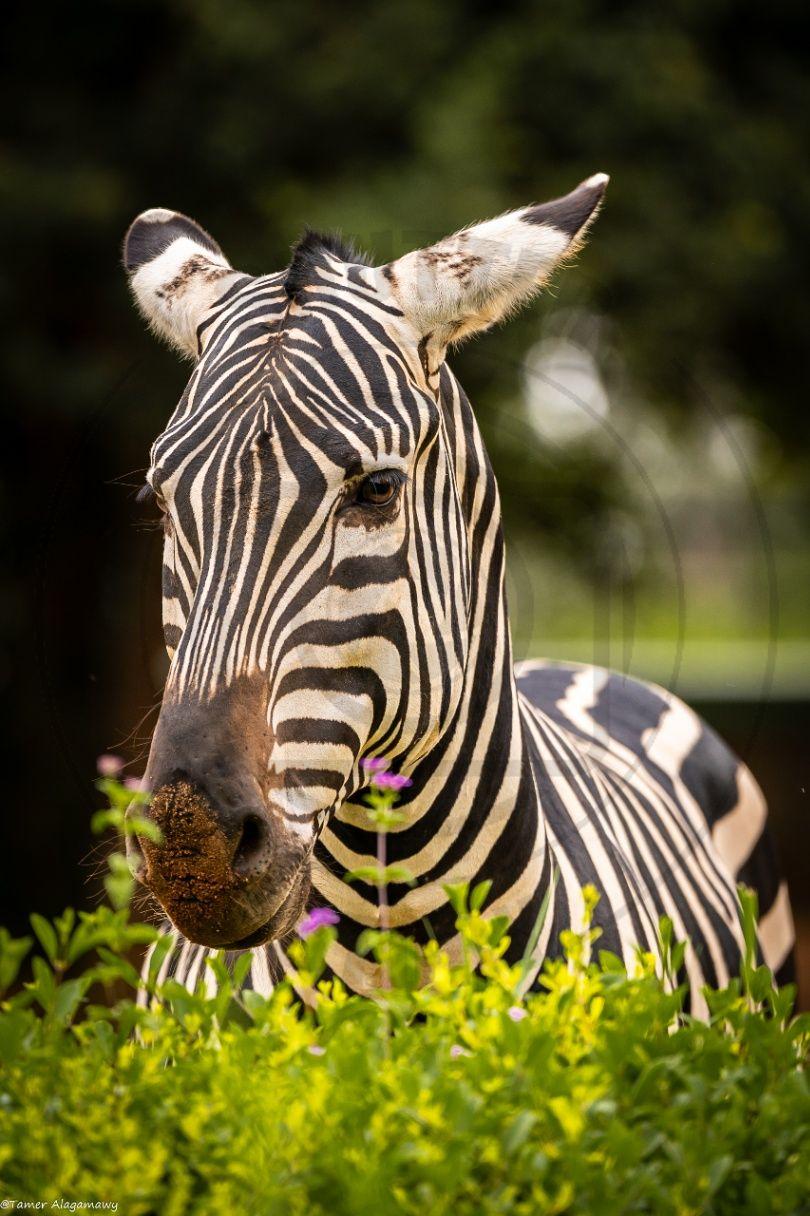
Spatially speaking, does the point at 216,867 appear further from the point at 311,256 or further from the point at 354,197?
the point at 354,197

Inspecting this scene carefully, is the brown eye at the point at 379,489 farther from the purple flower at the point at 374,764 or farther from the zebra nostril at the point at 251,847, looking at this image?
the zebra nostril at the point at 251,847

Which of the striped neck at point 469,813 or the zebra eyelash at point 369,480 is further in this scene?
the striped neck at point 469,813

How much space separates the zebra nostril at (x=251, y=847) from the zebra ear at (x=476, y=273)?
1038mm

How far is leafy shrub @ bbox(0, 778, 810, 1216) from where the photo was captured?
1521 millimetres

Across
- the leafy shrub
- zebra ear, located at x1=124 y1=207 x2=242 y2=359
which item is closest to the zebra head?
zebra ear, located at x1=124 y1=207 x2=242 y2=359

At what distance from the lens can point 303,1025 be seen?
178 centimetres

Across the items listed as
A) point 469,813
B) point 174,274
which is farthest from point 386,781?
point 174,274

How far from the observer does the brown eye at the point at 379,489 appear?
7.61ft

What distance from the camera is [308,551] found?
225cm

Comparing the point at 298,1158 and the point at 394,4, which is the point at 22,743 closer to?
the point at 394,4

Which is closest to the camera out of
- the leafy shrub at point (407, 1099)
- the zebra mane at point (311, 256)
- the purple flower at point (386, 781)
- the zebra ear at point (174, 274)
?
the leafy shrub at point (407, 1099)

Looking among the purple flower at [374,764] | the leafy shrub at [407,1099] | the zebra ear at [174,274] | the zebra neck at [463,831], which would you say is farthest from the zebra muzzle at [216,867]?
the zebra ear at [174,274]

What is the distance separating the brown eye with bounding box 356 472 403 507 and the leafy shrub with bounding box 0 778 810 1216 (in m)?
0.78

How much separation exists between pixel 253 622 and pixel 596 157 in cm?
667
